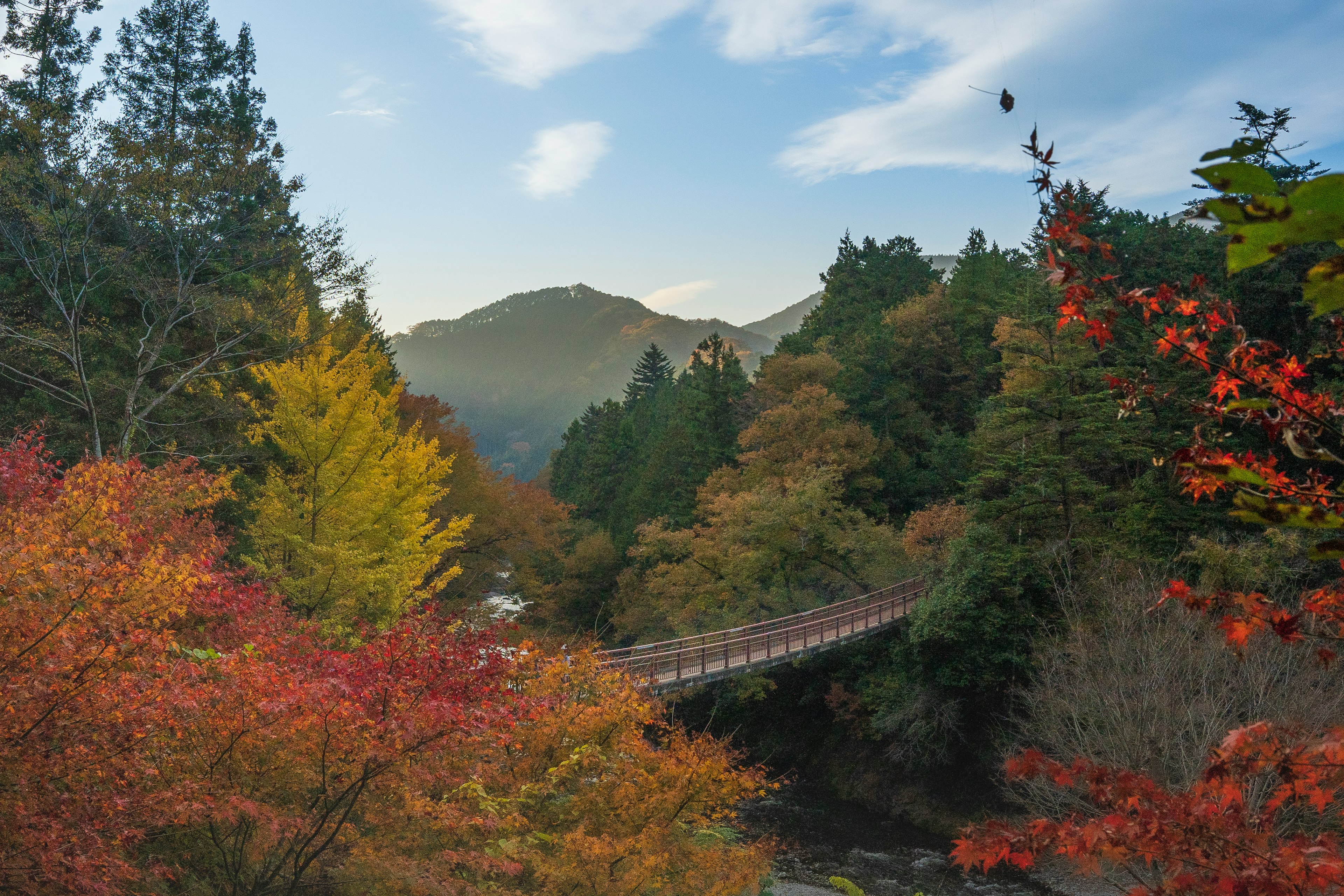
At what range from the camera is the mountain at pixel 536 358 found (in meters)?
153

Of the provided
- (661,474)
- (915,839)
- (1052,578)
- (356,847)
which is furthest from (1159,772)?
(661,474)

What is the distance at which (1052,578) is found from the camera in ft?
55.7

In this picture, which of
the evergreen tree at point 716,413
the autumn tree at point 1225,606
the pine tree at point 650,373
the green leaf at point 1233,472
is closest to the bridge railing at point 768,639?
the evergreen tree at point 716,413

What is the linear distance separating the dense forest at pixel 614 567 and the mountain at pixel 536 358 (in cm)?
11511

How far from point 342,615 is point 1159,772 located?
1332 cm

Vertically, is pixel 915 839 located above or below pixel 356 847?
below

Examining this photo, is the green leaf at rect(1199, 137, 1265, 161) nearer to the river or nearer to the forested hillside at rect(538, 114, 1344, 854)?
the forested hillside at rect(538, 114, 1344, 854)

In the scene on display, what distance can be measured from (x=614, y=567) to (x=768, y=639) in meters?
13.4

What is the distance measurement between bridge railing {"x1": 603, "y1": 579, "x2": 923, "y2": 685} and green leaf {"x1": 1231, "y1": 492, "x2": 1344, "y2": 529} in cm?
1471

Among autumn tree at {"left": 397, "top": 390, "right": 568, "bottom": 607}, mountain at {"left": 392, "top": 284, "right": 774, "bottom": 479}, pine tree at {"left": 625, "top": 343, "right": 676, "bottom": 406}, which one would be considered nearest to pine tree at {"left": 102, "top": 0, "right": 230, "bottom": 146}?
autumn tree at {"left": 397, "top": 390, "right": 568, "bottom": 607}

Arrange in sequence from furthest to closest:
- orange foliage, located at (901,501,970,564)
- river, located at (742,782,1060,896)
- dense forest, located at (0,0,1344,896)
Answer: orange foliage, located at (901,501,970,564) → river, located at (742,782,1060,896) → dense forest, located at (0,0,1344,896)

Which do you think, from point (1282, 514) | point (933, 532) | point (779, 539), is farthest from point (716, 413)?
point (1282, 514)

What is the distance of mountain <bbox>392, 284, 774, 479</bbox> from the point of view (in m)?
153

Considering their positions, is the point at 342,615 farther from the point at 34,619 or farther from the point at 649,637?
the point at 649,637
